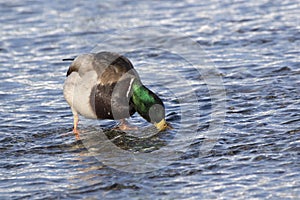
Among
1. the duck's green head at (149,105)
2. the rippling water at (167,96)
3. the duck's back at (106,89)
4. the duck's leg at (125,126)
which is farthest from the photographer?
the duck's leg at (125,126)

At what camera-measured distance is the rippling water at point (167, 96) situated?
6.00 metres

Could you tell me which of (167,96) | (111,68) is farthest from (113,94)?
(167,96)

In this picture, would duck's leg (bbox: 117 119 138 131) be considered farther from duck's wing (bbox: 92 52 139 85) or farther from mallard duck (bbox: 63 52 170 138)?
duck's wing (bbox: 92 52 139 85)

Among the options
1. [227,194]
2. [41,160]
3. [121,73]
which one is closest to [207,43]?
[121,73]

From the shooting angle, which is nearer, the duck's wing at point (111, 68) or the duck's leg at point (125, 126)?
the duck's wing at point (111, 68)

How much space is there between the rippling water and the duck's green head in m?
0.31

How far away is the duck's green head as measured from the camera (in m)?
6.86

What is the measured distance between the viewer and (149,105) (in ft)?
22.6

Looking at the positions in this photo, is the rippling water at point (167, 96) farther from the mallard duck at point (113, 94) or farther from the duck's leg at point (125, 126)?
the mallard duck at point (113, 94)

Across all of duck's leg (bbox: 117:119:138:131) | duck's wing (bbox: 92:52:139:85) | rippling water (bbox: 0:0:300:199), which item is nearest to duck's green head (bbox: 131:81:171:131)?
duck's wing (bbox: 92:52:139:85)

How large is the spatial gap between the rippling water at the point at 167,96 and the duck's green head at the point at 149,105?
1.03ft

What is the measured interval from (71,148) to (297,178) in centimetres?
246

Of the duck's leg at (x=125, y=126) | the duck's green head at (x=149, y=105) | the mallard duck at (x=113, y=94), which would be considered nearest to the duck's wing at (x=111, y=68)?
the mallard duck at (x=113, y=94)

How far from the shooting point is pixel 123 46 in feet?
35.7
